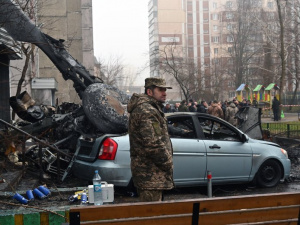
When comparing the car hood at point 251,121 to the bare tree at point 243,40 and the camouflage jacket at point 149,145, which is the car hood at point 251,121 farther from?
the bare tree at point 243,40

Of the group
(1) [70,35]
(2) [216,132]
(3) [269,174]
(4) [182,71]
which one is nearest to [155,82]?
(2) [216,132]

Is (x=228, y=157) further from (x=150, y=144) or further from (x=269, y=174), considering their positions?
(x=150, y=144)

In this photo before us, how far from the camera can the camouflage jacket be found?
14.6 feet

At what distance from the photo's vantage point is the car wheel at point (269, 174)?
8.84m

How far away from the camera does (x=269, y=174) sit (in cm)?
892

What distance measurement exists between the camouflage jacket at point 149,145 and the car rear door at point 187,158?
323cm

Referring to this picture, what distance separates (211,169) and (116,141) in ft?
6.19

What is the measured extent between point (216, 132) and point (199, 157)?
4.06 ft

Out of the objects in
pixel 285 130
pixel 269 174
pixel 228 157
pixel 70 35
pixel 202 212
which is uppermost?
pixel 70 35

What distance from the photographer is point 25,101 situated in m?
12.1

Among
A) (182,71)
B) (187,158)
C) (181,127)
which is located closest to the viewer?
(187,158)

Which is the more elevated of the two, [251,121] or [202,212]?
[251,121]

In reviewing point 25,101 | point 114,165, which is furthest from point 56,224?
point 25,101

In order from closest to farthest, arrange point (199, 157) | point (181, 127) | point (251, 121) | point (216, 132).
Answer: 1. point (199, 157)
2. point (181, 127)
3. point (216, 132)
4. point (251, 121)
